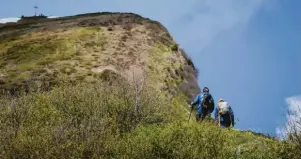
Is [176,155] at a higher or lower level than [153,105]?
lower

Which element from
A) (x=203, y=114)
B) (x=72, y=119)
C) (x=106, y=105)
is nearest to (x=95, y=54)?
(x=106, y=105)

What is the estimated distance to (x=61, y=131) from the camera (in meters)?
23.4

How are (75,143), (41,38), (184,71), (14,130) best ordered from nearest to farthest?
(75,143) → (14,130) → (184,71) → (41,38)

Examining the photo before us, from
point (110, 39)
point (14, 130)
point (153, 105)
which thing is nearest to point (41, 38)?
point (110, 39)

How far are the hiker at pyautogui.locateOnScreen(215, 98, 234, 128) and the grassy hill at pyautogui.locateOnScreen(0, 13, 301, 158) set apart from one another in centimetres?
153

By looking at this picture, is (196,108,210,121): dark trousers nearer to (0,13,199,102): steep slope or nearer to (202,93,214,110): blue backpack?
(202,93,214,110): blue backpack

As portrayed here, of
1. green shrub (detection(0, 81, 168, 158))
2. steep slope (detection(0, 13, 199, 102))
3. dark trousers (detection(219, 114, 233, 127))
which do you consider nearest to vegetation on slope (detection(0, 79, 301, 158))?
green shrub (detection(0, 81, 168, 158))

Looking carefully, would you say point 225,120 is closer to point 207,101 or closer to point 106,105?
point 207,101

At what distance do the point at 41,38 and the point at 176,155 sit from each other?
38.7m

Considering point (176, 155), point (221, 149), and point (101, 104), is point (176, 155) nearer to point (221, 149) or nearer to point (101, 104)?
point (221, 149)

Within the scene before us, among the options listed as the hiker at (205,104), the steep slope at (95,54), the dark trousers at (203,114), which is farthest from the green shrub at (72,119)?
the steep slope at (95,54)

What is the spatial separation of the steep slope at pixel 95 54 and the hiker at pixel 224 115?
51.1 ft

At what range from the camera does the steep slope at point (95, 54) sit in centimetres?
4622

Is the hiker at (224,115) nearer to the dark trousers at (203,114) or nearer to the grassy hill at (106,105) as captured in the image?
the dark trousers at (203,114)
